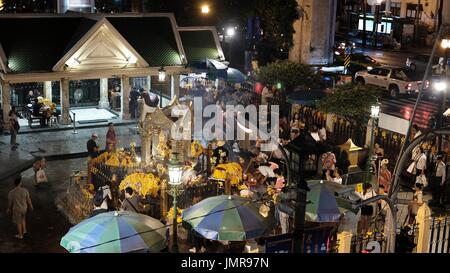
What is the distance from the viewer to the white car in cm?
3512

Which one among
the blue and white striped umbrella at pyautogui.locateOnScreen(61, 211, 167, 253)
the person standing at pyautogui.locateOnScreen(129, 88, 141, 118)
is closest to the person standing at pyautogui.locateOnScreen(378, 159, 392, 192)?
the blue and white striped umbrella at pyautogui.locateOnScreen(61, 211, 167, 253)

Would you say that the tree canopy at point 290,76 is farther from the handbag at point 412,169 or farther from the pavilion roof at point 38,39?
the handbag at point 412,169

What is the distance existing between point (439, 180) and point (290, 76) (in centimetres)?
1218

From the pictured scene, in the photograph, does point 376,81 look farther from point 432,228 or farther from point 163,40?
point 432,228

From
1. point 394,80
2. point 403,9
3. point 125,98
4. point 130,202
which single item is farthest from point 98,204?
point 403,9

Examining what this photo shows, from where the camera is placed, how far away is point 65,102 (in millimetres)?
27328

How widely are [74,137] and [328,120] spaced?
32.4 feet

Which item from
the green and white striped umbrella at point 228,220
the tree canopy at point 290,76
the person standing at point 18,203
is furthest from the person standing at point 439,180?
the tree canopy at point 290,76

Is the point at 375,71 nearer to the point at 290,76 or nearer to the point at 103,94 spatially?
the point at 290,76

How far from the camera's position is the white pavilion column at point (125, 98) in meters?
28.6

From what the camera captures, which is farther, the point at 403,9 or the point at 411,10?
the point at 403,9

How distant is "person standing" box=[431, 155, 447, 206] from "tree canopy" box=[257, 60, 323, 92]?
37.9 feet

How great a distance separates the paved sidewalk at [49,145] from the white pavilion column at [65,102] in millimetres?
791
